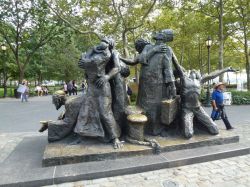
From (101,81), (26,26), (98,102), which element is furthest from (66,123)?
(26,26)

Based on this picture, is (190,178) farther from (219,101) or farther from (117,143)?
(219,101)

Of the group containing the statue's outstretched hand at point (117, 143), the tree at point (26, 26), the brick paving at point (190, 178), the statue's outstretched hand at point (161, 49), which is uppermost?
the tree at point (26, 26)

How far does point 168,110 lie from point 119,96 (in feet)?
3.48

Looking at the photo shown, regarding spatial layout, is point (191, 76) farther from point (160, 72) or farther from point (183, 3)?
point (183, 3)

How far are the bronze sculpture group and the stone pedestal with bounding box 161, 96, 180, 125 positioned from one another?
0.12m

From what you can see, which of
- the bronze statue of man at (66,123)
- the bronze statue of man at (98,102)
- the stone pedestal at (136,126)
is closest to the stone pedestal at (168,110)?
the stone pedestal at (136,126)

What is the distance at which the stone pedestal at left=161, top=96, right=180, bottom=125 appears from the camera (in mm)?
5746

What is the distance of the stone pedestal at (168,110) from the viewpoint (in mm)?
5746

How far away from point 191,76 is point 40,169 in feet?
12.4

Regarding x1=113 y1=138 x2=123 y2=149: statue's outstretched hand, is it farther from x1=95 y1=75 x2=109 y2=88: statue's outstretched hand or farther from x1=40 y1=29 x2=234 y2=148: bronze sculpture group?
x1=95 y1=75 x2=109 y2=88: statue's outstretched hand

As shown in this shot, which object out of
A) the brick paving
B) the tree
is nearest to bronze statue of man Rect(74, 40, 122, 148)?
the brick paving

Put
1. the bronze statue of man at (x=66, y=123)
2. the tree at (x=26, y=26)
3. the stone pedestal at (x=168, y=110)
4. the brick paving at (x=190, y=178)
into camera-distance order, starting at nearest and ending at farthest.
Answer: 1. the brick paving at (x=190, y=178)
2. the bronze statue of man at (x=66, y=123)
3. the stone pedestal at (x=168, y=110)
4. the tree at (x=26, y=26)

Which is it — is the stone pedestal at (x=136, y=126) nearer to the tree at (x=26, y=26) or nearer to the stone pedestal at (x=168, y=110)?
the stone pedestal at (x=168, y=110)

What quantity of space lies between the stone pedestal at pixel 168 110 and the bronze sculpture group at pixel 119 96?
122 millimetres
